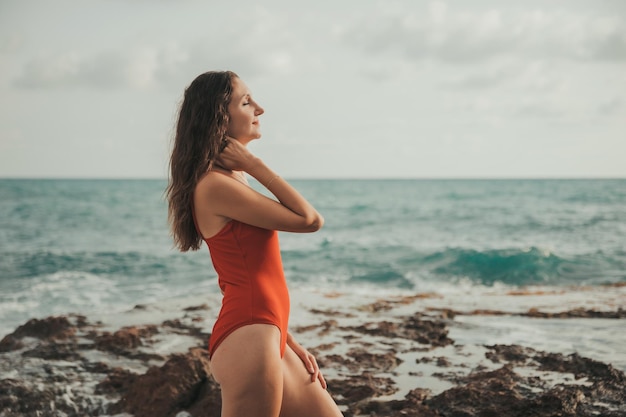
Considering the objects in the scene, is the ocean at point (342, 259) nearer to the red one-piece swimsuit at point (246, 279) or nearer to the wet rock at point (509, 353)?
the wet rock at point (509, 353)

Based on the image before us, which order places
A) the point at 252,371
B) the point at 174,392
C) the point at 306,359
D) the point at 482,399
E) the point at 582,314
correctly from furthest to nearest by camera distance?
the point at 582,314 → the point at 174,392 → the point at 482,399 → the point at 306,359 → the point at 252,371

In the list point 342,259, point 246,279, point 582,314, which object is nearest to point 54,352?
point 246,279

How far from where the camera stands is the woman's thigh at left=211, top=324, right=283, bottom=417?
2.26 metres

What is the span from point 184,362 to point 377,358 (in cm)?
156

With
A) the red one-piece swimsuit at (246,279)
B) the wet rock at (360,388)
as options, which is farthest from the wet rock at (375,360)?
the red one-piece swimsuit at (246,279)

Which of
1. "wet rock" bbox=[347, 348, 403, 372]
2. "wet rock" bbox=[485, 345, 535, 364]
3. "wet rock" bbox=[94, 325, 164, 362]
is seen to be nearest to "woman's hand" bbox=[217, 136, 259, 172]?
"wet rock" bbox=[347, 348, 403, 372]

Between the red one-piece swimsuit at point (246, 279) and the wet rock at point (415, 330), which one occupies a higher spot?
the red one-piece swimsuit at point (246, 279)

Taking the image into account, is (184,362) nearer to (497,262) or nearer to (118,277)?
(118,277)

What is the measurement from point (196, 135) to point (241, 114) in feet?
0.67

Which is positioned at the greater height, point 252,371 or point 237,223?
point 237,223

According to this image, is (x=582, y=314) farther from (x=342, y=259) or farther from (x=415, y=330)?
(x=342, y=259)

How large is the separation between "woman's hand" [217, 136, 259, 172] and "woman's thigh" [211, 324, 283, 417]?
2.04 feet

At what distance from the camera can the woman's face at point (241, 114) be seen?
2469 mm

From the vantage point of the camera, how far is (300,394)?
2611 millimetres
